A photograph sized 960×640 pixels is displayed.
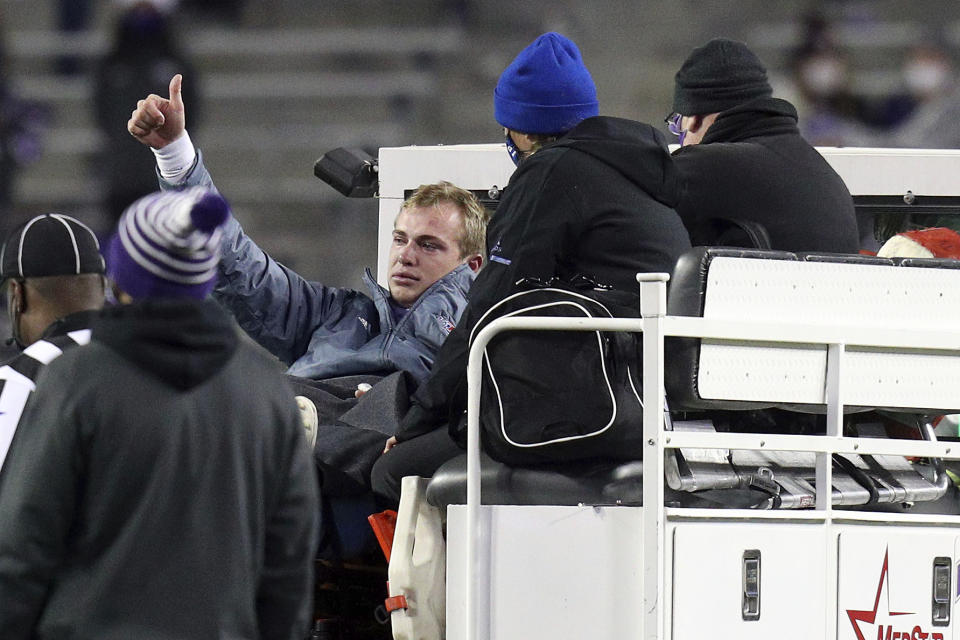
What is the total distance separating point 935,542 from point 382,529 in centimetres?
130

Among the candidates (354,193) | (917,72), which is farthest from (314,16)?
(354,193)

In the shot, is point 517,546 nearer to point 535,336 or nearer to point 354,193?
point 535,336

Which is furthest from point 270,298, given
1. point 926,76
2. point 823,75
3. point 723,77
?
point 926,76

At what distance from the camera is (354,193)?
221 inches

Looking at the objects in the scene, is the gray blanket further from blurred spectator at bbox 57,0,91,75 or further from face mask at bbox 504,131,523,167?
blurred spectator at bbox 57,0,91,75

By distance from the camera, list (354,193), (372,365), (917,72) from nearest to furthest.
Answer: (372,365), (354,193), (917,72)

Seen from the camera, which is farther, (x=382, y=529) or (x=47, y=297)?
(x=382, y=529)

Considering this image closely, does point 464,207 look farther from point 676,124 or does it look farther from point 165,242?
point 165,242

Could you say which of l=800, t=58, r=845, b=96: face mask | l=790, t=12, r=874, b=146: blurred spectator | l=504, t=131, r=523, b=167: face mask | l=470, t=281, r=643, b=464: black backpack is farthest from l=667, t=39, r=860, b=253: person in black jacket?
l=800, t=58, r=845, b=96: face mask

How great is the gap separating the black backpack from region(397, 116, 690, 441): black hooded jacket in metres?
0.20

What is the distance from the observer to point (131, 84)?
35.2 ft

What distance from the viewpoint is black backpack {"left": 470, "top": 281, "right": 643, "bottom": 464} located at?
3092 millimetres

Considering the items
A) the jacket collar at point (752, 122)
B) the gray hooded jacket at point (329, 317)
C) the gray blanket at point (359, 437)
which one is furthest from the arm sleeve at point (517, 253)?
the gray hooded jacket at point (329, 317)

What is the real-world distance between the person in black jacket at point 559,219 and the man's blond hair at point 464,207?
2.95 ft
